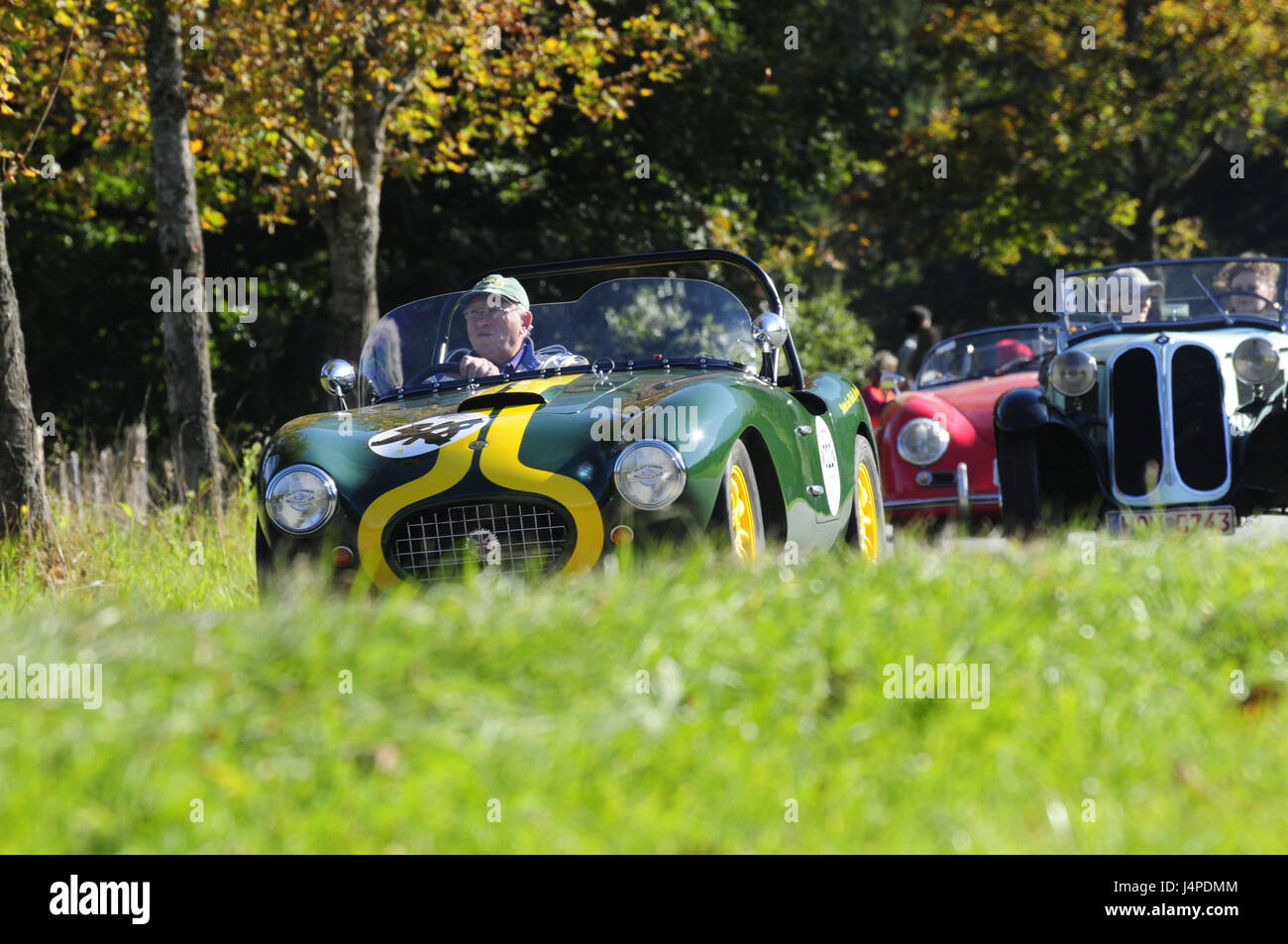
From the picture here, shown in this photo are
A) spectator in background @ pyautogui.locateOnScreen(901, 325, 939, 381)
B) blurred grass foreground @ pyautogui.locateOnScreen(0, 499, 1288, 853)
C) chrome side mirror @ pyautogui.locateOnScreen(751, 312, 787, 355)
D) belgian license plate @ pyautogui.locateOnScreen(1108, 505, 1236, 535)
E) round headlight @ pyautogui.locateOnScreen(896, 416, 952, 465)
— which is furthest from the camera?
spectator in background @ pyautogui.locateOnScreen(901, 325, 939, 381)

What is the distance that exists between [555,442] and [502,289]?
5.89 feet

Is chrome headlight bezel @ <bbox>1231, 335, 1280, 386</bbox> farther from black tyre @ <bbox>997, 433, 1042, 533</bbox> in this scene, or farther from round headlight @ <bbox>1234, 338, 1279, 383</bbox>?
black tyre @ <bbox>997, 433, 1042, 533</bbox>

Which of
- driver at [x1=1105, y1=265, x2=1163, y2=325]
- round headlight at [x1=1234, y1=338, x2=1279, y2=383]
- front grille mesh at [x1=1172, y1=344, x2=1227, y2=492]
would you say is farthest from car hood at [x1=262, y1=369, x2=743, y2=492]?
driver at [x1=1105, y1=265, x2=1163, y2=325]

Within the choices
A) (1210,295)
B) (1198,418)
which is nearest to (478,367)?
(1198,418)

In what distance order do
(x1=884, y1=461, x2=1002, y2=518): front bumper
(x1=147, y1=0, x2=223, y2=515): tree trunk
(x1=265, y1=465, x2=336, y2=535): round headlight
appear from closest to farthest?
(x1=265, y1=465, x2=336, y2=535): round headlight → (x1=147, y1=0, x2=223, y2=515): tree trunk → (x1=884, y1=461, x2=1002, y2=518): front bumper

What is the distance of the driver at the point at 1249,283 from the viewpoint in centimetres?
926

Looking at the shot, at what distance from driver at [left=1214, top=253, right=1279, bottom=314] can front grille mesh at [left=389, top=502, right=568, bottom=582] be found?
559cm

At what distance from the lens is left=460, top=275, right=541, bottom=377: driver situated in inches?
277

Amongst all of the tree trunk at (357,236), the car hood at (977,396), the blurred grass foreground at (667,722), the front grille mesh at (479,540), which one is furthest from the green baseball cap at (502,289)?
the tree trunk at (357,236)

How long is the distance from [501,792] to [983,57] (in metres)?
22.9

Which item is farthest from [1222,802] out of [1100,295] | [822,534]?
[1100,295]

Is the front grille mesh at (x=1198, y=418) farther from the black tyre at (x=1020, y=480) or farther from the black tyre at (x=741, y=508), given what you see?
the black tyre at (x=741, y=508)

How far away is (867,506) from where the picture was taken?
26.7 feet

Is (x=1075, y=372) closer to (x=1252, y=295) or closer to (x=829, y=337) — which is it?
(x=1252, y=295)
